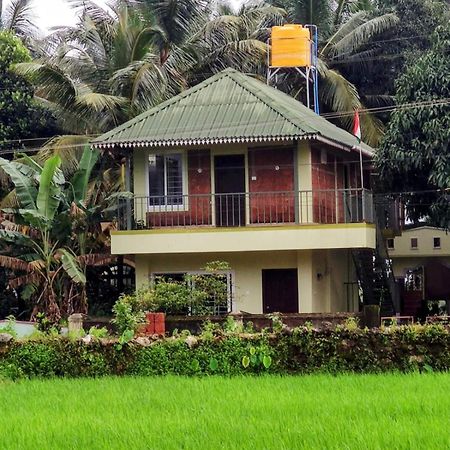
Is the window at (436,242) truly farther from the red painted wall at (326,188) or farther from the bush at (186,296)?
the bush at (186,296)

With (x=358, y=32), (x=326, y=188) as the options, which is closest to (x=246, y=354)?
(x=326, y=188)

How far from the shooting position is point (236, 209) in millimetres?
27391

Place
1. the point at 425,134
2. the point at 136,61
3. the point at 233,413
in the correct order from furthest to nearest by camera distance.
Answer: the point at 136,61 < the point at 425,134 < the point at 233,413

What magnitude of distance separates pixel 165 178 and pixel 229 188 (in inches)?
63.7

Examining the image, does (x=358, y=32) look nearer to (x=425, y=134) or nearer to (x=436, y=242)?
(x=436, y=242)

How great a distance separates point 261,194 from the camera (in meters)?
26.9

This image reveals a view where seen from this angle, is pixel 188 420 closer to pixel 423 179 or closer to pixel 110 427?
pixel 110 427

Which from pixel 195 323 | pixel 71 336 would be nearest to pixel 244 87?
pixel 195 323

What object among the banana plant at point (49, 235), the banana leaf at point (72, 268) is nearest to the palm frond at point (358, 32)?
the banana plant at point (49, 235)

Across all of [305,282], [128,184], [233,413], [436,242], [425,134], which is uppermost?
[425,134]

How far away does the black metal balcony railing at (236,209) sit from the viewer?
88.3ft

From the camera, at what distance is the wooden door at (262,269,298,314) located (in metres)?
27.4

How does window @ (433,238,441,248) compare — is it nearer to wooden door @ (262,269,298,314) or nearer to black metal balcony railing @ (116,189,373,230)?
black metal balcony railing @ (116,189,373,230)

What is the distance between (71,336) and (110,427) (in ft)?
20.7
